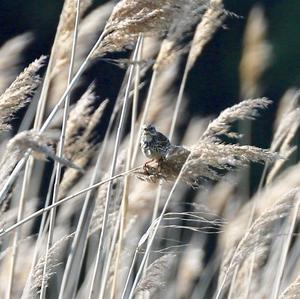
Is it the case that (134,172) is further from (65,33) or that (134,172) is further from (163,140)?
(65,33)

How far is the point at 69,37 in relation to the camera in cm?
291

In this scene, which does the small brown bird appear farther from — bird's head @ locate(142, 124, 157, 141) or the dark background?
the dark background

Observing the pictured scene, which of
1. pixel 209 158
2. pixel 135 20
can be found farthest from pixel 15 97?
pixel 209 158

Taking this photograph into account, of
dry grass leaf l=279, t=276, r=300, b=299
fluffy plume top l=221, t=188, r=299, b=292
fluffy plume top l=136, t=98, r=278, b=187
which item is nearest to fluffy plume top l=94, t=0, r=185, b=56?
fluffy plume top l=136, t=98, r=278, b=187

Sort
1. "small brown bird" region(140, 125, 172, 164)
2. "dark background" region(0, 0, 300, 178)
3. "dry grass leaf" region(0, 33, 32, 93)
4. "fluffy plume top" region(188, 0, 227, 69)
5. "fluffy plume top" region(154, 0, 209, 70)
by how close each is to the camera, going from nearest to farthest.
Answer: "fluffy plume top" region(154, 0, 209, 70) → "small brown bird" region(140, 125, 172, 164) → "dry grass leaf" region(0, 33, 32, 93) → "fluffy plume top" region(188, 0, 227, 69) → "dark background" region(0, 0, 300, 178)

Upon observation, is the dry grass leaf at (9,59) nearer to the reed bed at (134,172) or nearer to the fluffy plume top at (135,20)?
the reed bed at (134,172)

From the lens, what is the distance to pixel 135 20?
7.44ft

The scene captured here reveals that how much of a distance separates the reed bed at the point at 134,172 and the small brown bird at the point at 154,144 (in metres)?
0.02

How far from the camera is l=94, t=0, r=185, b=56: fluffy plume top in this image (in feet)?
7.43

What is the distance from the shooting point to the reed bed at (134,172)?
2275mm

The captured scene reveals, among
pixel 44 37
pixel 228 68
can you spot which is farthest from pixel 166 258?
pixel 228 68

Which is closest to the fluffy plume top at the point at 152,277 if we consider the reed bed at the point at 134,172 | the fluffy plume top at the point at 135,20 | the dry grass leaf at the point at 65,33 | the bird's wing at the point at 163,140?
the reed bed at the point at 134,172

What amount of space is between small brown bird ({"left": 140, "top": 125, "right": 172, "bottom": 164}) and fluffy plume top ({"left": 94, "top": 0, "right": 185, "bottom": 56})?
28 centimetres

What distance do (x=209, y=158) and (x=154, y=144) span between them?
300mm
